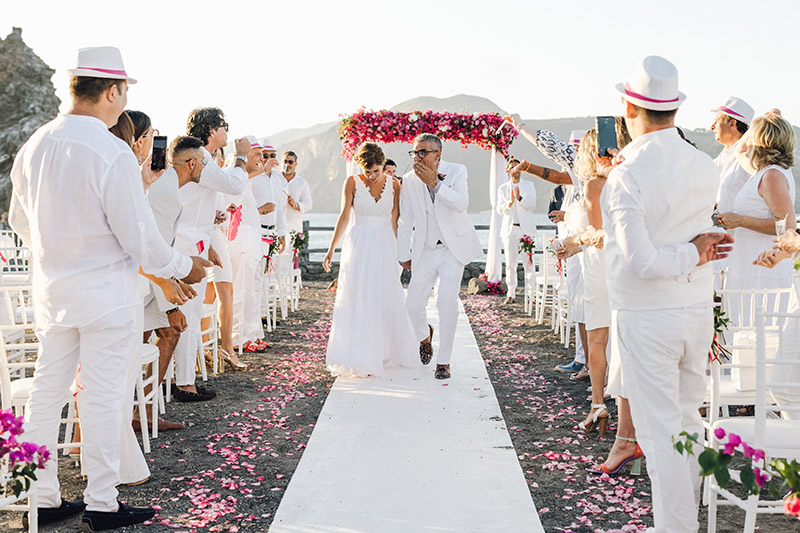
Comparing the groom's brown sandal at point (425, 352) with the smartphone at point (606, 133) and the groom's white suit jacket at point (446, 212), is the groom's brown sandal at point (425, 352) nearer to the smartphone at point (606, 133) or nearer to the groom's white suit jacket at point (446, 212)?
the groom's white suit jacket at point (446, 212)

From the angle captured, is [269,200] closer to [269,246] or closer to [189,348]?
[269,246]

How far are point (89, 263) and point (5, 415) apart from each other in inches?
32.4

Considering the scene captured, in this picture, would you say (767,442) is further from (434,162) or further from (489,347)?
(489,347)

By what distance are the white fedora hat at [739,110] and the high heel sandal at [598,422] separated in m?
2.35

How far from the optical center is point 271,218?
901 cm

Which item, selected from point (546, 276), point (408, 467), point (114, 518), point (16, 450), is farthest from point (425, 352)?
point (16, 450)

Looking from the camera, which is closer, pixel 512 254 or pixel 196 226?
pixel 196 226

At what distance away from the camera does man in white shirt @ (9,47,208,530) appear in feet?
10.0

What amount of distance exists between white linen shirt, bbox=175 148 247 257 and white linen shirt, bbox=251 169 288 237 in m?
2.42

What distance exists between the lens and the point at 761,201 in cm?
468

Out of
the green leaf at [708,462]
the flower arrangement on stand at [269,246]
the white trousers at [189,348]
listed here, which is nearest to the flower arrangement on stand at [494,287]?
the flower arrangement on stand at [269,246]

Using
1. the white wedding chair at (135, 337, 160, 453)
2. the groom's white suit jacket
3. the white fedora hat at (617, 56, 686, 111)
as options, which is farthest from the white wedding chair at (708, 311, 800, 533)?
the groom's white suit jacket

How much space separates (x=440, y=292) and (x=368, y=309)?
0.66 m

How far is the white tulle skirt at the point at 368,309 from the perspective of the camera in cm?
630
